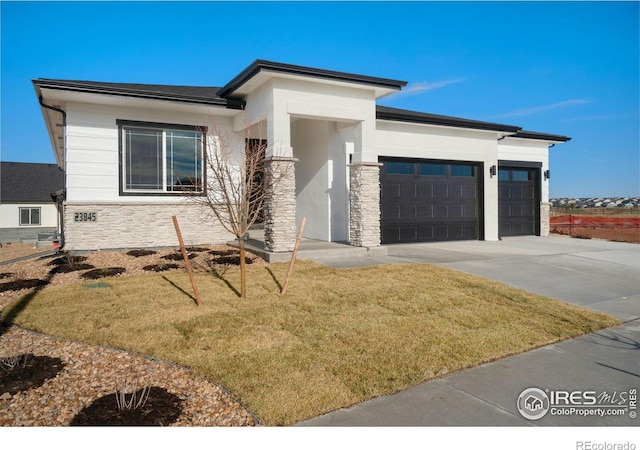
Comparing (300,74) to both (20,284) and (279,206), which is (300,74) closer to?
(279,206)

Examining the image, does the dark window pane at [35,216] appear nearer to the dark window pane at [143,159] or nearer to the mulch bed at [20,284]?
the dark window pane at [143,159]

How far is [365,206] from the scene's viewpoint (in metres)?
11.3

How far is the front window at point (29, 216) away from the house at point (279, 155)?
20113 mm

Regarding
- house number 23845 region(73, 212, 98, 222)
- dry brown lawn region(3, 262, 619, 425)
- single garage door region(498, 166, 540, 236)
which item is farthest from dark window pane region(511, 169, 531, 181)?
house number 23845 region(73, 212, 98, 222)

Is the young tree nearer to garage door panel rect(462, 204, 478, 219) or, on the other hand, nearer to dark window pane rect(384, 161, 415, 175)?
dark window pane rect(384, 161, 415, 175)

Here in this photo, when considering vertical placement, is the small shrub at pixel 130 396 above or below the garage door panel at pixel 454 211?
below

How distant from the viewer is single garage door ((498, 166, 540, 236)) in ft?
56.4

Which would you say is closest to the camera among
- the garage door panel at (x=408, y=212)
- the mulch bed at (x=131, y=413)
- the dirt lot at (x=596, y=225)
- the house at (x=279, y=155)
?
the mulch bed at (x=131, y=413)

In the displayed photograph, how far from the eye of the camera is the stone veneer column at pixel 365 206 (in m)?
11.2

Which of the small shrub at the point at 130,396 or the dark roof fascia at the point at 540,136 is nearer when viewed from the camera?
the small shrub at the point at 130,396

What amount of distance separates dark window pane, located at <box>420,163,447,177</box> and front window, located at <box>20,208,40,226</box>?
2944cm

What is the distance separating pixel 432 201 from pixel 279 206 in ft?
22.1

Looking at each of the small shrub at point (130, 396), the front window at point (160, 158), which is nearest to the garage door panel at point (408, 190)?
the front window at point (160, 158)
